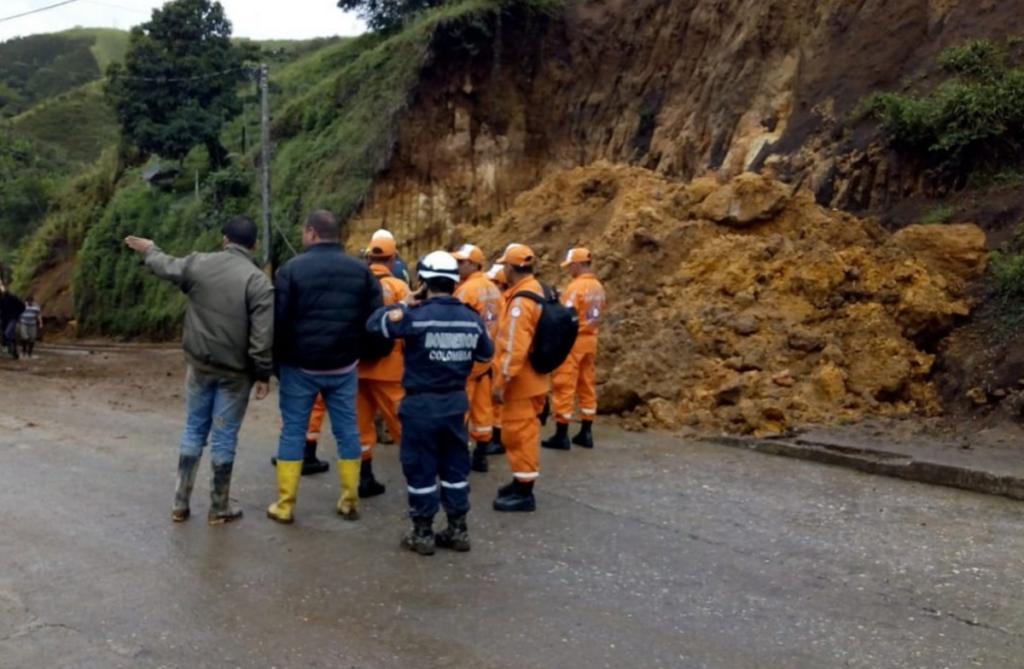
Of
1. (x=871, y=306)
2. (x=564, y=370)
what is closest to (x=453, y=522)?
(x=564, y=370)

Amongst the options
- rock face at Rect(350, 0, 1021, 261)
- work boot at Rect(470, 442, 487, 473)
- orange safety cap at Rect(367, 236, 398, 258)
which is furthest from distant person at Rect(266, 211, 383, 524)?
rock face at Rect(350, 0, 1021, 261)

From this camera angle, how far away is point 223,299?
7.47 m

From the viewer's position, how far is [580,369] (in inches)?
431

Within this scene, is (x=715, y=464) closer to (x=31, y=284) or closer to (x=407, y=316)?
(x=407, y=316)

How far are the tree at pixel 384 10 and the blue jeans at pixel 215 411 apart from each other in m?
25.5

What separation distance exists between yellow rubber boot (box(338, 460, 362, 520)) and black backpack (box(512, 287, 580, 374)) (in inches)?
58.3

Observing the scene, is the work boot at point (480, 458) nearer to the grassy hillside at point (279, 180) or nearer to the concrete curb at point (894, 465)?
the concrete curb at point (894, 465)

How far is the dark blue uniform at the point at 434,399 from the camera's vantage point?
22.9 feet

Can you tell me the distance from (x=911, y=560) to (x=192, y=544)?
4.60 metres

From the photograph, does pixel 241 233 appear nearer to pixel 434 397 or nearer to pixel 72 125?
pixel 434 397

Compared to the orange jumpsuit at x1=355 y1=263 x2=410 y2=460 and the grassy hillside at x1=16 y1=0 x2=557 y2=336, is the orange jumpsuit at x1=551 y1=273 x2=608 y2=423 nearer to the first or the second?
the orange jumpsuit at x1=355 y1=263 x2=410 y2=460

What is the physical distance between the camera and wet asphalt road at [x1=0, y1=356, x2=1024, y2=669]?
18.0ft

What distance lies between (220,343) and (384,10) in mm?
26441

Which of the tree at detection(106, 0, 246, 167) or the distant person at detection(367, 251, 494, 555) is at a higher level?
the tree at detection(106, 0, 246, 167)
